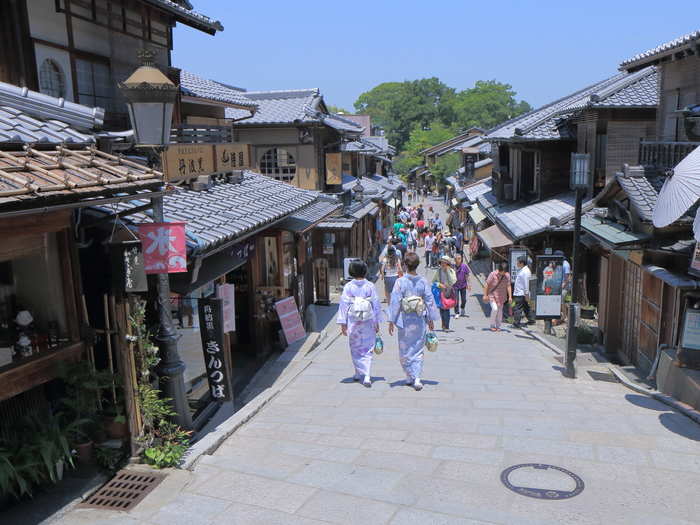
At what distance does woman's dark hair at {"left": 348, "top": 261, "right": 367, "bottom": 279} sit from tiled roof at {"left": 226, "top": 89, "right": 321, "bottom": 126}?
12.5 metres

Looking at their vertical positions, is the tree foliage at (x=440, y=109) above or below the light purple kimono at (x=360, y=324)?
above

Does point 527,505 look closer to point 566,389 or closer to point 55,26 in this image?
point 566,389

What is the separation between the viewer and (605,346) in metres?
13.9

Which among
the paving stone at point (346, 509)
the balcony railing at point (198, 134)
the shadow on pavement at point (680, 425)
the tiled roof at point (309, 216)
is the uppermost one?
the balcony railing at point (198, 134)

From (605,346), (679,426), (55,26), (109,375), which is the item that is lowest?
(605,346)

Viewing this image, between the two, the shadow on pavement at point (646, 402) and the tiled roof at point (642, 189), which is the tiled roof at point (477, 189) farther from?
the shadow on pavement at point (646, 402)

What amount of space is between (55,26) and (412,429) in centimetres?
754

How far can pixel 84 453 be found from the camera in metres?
5.96

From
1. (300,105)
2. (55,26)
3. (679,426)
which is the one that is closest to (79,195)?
(55,26)

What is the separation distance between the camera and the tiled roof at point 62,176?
4.46 m

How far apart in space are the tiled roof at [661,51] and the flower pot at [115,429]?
37.3 feet

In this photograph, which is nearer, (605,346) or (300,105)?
(605,346)

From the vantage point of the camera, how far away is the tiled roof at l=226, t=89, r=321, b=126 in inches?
838

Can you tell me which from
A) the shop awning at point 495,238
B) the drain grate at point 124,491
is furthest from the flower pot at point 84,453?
the shop awning at point 495,238
